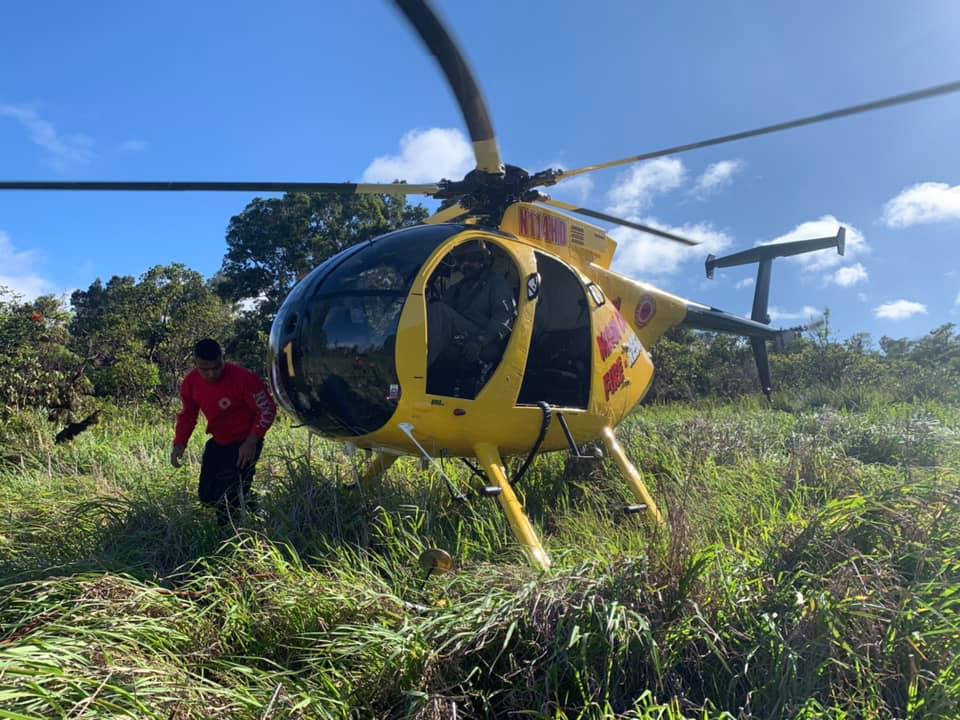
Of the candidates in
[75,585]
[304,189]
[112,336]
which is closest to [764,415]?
[304,189]

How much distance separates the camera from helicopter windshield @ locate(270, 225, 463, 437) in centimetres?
372

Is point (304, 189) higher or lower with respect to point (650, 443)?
higher

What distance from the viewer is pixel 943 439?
6.85 meters

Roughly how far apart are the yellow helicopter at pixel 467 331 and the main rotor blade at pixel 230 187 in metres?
0.01

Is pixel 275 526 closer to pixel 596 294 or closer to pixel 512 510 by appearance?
pixel 512 510

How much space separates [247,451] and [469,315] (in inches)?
74.1

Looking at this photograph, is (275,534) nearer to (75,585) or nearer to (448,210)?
(75,585)

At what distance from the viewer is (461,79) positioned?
3.84 metres

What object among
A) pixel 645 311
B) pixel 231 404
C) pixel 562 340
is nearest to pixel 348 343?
pixel 231 404

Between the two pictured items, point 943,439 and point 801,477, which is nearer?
point 801,477

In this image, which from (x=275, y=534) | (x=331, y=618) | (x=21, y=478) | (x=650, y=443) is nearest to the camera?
(x=331, y=618)

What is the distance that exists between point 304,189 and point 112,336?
9.12 m

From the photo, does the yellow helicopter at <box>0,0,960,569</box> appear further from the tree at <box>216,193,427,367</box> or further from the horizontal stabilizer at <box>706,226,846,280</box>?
the tree at <box>216,193,427,367</box>

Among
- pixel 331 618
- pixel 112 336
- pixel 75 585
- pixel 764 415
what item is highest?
pixel 112 336
